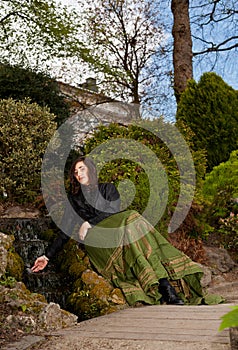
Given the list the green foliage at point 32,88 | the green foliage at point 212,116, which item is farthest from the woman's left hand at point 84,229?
the green foliage at point 212,116

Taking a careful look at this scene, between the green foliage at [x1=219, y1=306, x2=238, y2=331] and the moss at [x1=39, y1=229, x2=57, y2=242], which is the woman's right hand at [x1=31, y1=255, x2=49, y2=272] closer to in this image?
the moss at [x1=39, y1=229, x2=57, y2=242]

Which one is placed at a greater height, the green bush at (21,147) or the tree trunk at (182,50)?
the tree trunk at (182,50)

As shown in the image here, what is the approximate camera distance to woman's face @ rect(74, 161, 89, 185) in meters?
4.95

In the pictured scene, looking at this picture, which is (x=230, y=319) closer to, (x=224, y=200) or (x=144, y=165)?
(x=144, y=165)

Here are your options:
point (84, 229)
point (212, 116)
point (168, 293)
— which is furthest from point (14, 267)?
point (212, 116)

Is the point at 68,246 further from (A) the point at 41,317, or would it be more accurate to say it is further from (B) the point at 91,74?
(B) the point at 91,74

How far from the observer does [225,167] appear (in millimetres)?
7949

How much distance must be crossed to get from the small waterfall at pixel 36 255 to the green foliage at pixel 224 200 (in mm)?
3010

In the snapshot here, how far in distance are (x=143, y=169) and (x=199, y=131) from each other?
13.2ft

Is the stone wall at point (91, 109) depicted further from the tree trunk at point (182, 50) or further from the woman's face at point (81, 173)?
the woman's face at point (81, 173)

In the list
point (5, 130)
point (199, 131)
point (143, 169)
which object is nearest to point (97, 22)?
point (199, 131)

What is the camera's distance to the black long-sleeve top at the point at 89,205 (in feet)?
15.9

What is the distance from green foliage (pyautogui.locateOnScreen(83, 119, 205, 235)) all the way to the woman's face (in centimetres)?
121

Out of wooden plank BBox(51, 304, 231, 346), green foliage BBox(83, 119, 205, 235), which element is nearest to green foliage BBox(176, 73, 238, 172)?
green foliage BBox(83, 119, 205, 235)
